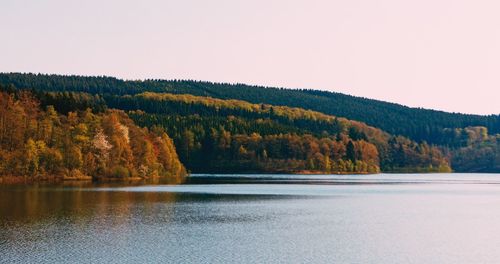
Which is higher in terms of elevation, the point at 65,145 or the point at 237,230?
the point at 65,145

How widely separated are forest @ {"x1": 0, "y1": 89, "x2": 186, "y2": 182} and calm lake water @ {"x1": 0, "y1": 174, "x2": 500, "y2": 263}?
1478 inches

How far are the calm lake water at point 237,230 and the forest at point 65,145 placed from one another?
123ft

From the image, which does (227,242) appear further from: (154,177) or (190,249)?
(154,177)

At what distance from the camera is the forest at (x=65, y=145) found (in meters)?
139

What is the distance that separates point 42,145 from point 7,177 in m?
9.74

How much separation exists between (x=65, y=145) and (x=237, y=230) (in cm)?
8949

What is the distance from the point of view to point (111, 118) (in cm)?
15938

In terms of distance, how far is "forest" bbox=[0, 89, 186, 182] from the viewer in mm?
138625

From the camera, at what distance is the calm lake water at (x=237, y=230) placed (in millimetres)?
50656

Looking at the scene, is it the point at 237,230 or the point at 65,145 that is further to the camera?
the point at 65,145

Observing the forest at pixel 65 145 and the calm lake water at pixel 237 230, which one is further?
the forest at pixel 65 145

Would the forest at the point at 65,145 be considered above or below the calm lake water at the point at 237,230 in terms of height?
above

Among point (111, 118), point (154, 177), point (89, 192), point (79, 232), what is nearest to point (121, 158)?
point (111, 118)

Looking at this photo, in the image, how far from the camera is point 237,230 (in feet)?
214
